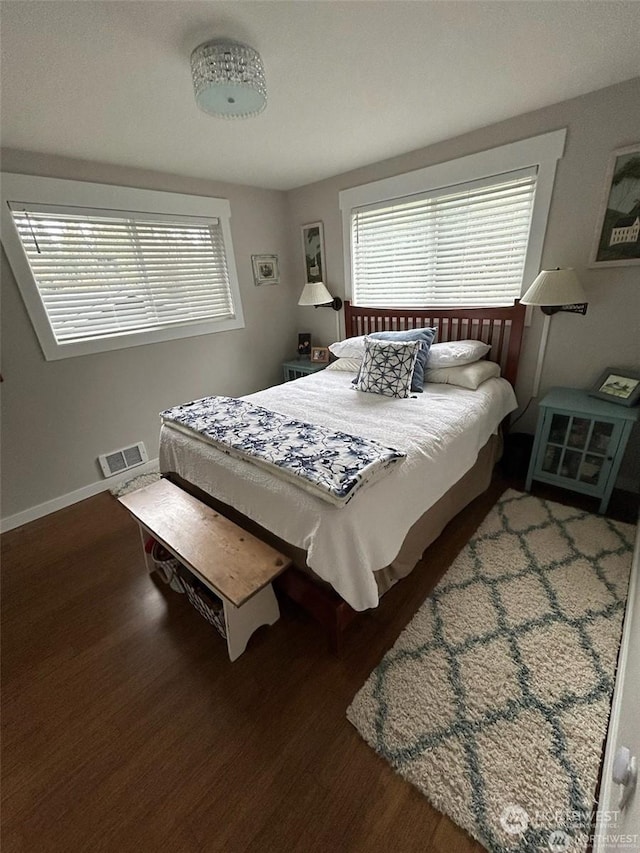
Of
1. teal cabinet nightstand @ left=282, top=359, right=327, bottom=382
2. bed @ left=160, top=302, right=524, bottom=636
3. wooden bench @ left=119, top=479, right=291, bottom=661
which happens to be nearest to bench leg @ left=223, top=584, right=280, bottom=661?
wooden bench @ left=119, top=479, right=291, bottom=661

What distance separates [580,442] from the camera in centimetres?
206

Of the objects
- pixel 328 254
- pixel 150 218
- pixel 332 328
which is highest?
pixel 150 218

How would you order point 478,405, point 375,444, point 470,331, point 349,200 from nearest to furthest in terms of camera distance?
point 375,444
point 478,405
point 470,331
point 349,200

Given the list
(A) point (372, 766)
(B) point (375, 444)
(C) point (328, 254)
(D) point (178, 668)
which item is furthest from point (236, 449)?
(C) point (328, 254)

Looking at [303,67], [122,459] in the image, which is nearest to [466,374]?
[303,67]

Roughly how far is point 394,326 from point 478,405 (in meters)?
1.28

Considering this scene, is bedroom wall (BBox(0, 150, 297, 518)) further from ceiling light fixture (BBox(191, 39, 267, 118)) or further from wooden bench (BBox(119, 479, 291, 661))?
ceiling light fixture (BBox(191, 39, 267, 118))

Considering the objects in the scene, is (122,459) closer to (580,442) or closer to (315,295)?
(315,295)

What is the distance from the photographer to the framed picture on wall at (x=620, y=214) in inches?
72.4

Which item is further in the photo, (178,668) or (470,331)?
(470,331)

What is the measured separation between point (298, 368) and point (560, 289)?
2185 millimetres

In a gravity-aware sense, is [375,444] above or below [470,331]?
below

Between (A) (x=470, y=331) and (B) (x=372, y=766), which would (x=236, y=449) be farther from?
(A) (x=470, y=331)

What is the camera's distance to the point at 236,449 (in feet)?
5.22
